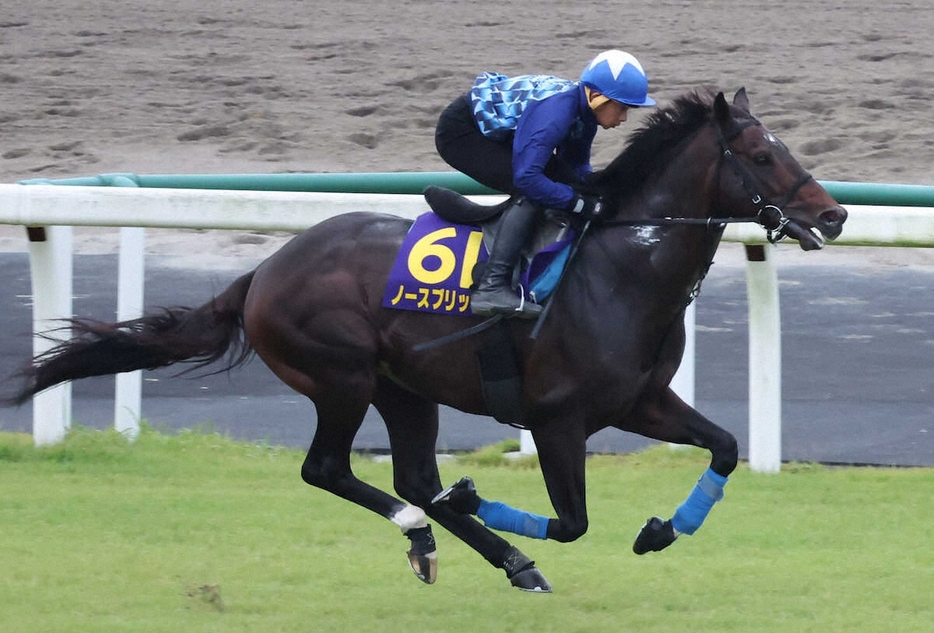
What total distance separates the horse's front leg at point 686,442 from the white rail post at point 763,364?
1.21 m

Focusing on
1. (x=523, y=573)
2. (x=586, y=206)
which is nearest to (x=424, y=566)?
(x=523, y=573)

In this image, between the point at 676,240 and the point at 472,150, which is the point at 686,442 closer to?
the point at 676,240

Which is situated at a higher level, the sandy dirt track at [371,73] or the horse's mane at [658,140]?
the horse's mane at [658,140]

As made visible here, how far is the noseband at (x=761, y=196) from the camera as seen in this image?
14.9ft

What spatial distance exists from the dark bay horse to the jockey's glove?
0.17 feet

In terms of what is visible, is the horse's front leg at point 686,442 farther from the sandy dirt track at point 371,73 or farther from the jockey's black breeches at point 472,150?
the sandy dirt track at point 371,73

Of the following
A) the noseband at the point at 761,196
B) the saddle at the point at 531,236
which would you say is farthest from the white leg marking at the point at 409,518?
the noseband at the point at 761,196

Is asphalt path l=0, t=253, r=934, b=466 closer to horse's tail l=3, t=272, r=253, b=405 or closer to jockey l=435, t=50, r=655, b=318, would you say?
horse's tail l=3, t=272, r=253, b=405

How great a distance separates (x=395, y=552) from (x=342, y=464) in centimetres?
40

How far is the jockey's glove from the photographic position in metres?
4.68

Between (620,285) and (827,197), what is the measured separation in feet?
2.13

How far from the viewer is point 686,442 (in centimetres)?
486

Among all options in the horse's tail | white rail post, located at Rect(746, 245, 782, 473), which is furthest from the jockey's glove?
white rail post, located at Rect(746, 245, 782, 473)

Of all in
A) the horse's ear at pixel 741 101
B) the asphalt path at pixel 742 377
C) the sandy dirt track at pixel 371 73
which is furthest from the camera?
the sandy dirt track at pixel 371 73
